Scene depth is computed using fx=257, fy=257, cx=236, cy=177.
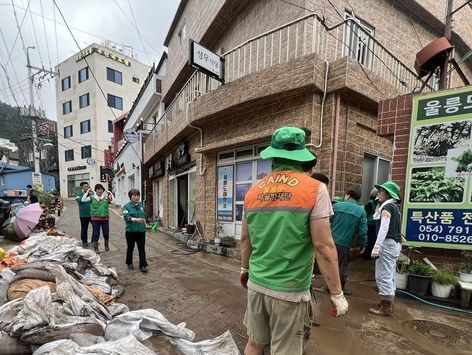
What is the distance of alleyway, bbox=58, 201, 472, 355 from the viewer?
277 centimetres

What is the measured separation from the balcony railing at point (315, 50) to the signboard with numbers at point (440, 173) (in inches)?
68.5

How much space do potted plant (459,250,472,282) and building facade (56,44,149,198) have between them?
2920cm

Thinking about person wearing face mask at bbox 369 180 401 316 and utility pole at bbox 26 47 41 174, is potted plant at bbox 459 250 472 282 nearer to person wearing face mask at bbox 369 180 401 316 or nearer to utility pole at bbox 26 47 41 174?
person wearing face mask at bbox 369 180 401 316

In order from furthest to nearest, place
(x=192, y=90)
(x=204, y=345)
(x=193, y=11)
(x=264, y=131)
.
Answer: (x=193, y=11), (x=192, y=90), (x=264, y=131), (x=204, y=345)


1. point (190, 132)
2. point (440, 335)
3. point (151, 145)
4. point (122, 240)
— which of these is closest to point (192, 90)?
point (190, 132)

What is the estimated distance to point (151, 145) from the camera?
13758mm

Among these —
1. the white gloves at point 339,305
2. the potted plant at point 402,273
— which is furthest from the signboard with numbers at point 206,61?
the white gloves at point 339,305

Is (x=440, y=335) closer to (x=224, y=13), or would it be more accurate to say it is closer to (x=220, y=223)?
(x=220, y=223)

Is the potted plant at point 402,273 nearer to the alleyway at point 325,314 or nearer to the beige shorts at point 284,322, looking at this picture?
the alleyway at point 325,314

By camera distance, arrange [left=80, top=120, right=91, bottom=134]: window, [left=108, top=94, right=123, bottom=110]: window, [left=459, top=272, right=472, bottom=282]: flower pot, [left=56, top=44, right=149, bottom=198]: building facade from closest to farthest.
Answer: [left=459, top=272, right=472, bottom=282]: flower pot → [left=56, top=44, right=149, bottom=198]: building facade → [left=80, top=120, right=91, bottom=134]: window → [left=108, top=94, right=123, bottom=110]: window

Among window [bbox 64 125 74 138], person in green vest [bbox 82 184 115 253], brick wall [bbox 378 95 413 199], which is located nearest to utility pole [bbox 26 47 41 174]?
person in green vest [bbox 82 184 115 253]

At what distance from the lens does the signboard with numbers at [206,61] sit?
5.98m

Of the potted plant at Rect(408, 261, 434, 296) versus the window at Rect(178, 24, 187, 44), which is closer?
the potted plant at Rect(408, 261, 434, 296)

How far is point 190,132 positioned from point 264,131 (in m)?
3.55
